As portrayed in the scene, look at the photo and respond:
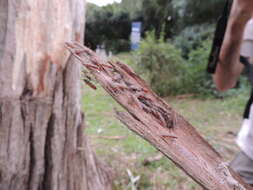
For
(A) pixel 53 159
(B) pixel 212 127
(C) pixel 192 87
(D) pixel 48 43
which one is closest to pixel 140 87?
(D) pixel 48 43

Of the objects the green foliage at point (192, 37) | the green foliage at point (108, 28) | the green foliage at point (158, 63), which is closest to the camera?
the green foliage at point (158, 63)

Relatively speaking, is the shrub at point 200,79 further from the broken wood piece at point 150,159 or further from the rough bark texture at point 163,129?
the rough bark texture at point 163,129

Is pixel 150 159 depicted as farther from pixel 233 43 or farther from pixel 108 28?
pixel 108 28

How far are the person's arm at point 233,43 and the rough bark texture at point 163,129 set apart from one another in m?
0.97

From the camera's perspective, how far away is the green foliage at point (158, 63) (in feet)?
17.0

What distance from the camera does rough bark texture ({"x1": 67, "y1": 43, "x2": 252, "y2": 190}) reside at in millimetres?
407

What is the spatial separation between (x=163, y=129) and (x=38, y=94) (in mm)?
688

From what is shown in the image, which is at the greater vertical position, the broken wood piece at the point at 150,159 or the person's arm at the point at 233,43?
the person's arm at the point at 233,43

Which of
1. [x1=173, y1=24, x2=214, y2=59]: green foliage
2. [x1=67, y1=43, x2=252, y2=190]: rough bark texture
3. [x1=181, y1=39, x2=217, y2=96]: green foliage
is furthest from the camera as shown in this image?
[x1=173, y1=24, x2=214, y2=59]: green foliage

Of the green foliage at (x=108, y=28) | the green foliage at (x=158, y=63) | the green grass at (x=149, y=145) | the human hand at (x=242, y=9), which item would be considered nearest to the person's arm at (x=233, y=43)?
the human hand at (x=242, y=9)

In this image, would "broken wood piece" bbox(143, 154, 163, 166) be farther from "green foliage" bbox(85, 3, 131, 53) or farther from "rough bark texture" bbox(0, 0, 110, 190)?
"green foliage" bbox(85, 3, 131, 53)

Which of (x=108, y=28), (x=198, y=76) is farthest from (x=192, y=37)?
(x=108, y=28)

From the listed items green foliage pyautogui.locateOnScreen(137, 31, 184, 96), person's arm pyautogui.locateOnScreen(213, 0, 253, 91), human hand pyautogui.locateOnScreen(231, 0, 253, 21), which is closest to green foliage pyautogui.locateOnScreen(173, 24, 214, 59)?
green foliage pyautogui.locateOnScreen(137, 31, 184, 96)

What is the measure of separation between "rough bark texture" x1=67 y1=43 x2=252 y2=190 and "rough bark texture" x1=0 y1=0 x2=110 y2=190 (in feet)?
1.74
